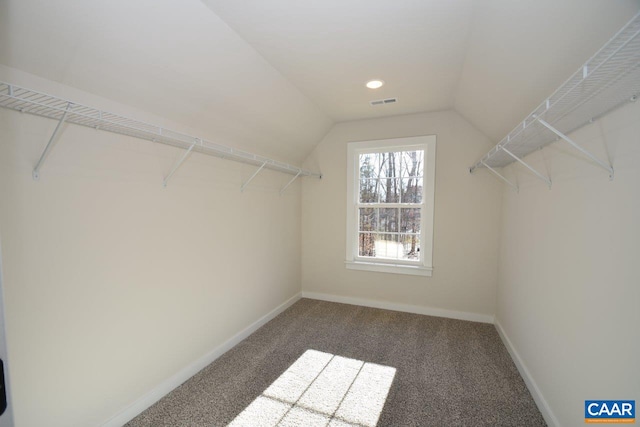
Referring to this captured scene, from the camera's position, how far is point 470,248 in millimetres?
3240

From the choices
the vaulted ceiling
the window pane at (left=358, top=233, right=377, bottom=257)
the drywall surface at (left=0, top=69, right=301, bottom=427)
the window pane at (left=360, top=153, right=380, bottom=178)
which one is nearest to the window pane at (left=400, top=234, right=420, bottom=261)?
the window pane at (left=358, top=233, right=377, bottom=257)

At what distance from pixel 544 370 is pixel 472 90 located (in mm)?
2186

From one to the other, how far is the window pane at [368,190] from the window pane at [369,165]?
0.08 m

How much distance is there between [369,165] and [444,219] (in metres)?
1.15

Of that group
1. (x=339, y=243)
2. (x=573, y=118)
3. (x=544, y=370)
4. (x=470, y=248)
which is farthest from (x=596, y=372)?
(x=339, y=243)

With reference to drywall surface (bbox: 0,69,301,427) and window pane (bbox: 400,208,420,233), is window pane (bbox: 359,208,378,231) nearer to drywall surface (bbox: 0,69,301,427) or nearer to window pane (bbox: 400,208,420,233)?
window pane (bbox: 400,208,420,233)

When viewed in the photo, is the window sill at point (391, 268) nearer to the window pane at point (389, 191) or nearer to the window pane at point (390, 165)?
the window pane at point (389, 191)

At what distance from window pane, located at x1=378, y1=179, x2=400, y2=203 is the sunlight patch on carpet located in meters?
1.98

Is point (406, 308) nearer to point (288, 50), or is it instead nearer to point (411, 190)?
point (411, 190)

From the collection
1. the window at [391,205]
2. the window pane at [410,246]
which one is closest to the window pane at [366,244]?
the window at [391,205]

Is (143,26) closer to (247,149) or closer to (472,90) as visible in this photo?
(247,149)

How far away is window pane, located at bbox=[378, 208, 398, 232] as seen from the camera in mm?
3619

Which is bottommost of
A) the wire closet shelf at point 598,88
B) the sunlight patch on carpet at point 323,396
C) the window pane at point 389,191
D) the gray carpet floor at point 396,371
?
the sunlight patch on carpet at point 323,396

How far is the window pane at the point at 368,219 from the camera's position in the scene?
3.73 meters
